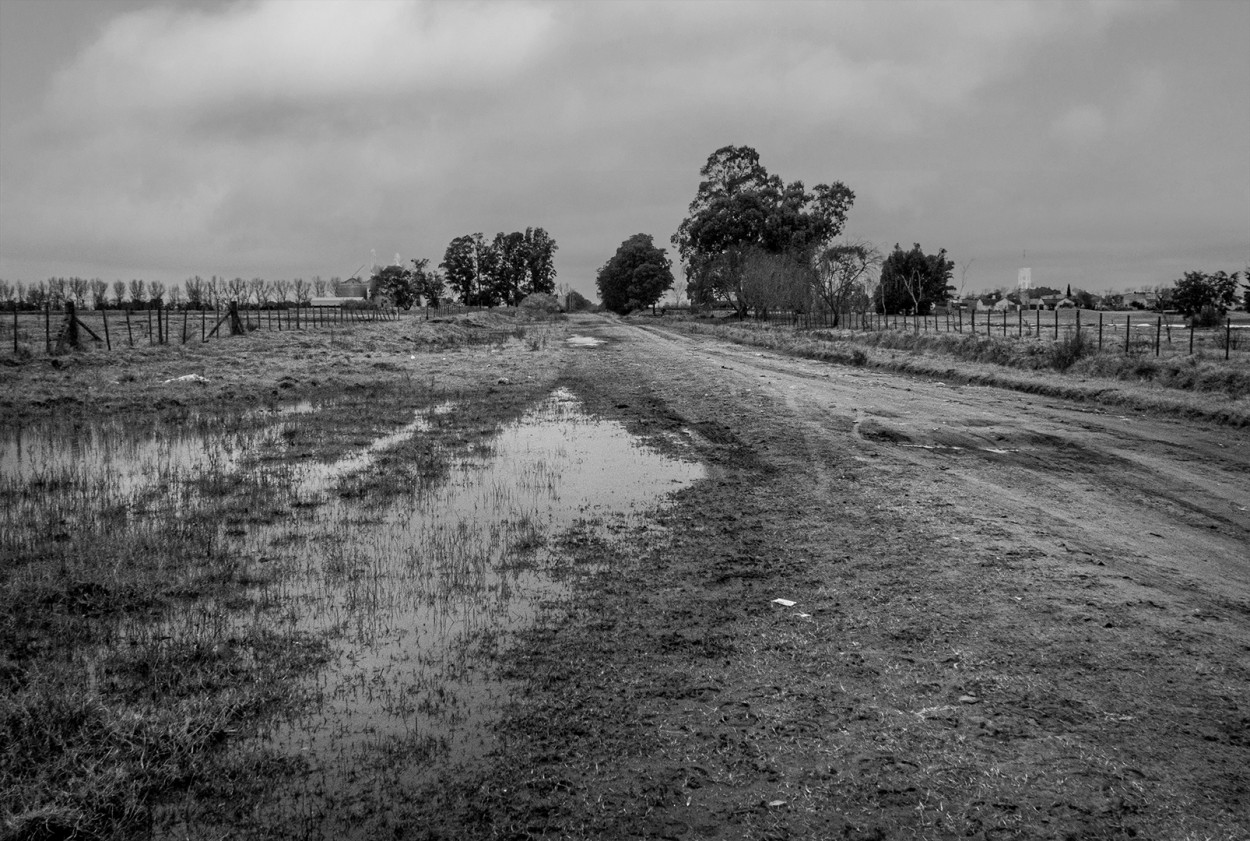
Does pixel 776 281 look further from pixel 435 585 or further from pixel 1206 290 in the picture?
pixel 435 585

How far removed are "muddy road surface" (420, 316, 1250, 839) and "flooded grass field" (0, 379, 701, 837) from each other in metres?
0.48

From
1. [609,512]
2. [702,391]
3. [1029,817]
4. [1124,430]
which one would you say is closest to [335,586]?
[609,512]

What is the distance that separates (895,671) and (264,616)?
4207 mm

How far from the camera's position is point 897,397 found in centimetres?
2020

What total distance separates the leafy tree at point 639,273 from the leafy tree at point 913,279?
110ft

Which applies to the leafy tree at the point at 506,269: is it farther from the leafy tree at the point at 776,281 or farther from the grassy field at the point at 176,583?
the grassy field at the point at 176,583

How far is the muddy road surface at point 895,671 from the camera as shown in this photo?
3742mm

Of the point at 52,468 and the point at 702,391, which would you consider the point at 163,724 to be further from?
the point at 702,391

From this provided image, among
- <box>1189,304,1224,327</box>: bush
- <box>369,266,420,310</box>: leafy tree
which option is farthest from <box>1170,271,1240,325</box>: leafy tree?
<box>369,266,420,310</box>: leafy tree

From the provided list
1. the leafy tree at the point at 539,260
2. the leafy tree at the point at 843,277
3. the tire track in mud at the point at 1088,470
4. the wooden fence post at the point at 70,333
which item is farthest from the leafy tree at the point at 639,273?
the tire track in mud at the point at 1088,470

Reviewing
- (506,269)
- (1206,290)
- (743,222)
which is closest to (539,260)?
(506,269)

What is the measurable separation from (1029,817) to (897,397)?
17.3 m

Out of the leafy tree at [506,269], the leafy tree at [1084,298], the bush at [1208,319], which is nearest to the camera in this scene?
the bush at [1208,319]

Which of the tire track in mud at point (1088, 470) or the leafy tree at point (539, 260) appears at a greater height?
the leafy tree at point (539, 260)
